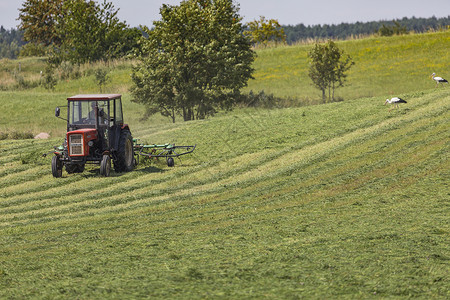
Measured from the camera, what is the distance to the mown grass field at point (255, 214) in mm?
7215

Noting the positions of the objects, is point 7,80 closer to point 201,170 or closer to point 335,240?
point 201,170

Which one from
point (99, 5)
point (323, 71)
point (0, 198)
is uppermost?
point (99, 5)

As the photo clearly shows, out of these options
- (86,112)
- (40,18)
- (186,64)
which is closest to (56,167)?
(86,112)

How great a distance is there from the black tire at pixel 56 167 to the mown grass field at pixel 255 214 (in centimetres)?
44

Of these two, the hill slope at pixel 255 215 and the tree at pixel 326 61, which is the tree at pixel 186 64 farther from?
the hill slope at pixel 255 215

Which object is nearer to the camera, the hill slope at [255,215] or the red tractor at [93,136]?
the hill slope at [255,215]

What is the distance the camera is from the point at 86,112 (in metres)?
17.5

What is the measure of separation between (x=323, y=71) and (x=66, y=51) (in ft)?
104

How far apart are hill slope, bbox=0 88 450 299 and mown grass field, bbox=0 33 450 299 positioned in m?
0.04

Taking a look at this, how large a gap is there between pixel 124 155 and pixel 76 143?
167cm

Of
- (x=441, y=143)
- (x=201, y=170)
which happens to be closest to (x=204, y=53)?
(x=201, y=170)

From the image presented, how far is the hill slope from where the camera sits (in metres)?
7.24

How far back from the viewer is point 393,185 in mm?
13734

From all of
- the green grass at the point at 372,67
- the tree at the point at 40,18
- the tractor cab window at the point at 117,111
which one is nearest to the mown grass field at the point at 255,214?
the tractor cab window at the point at 117,111
